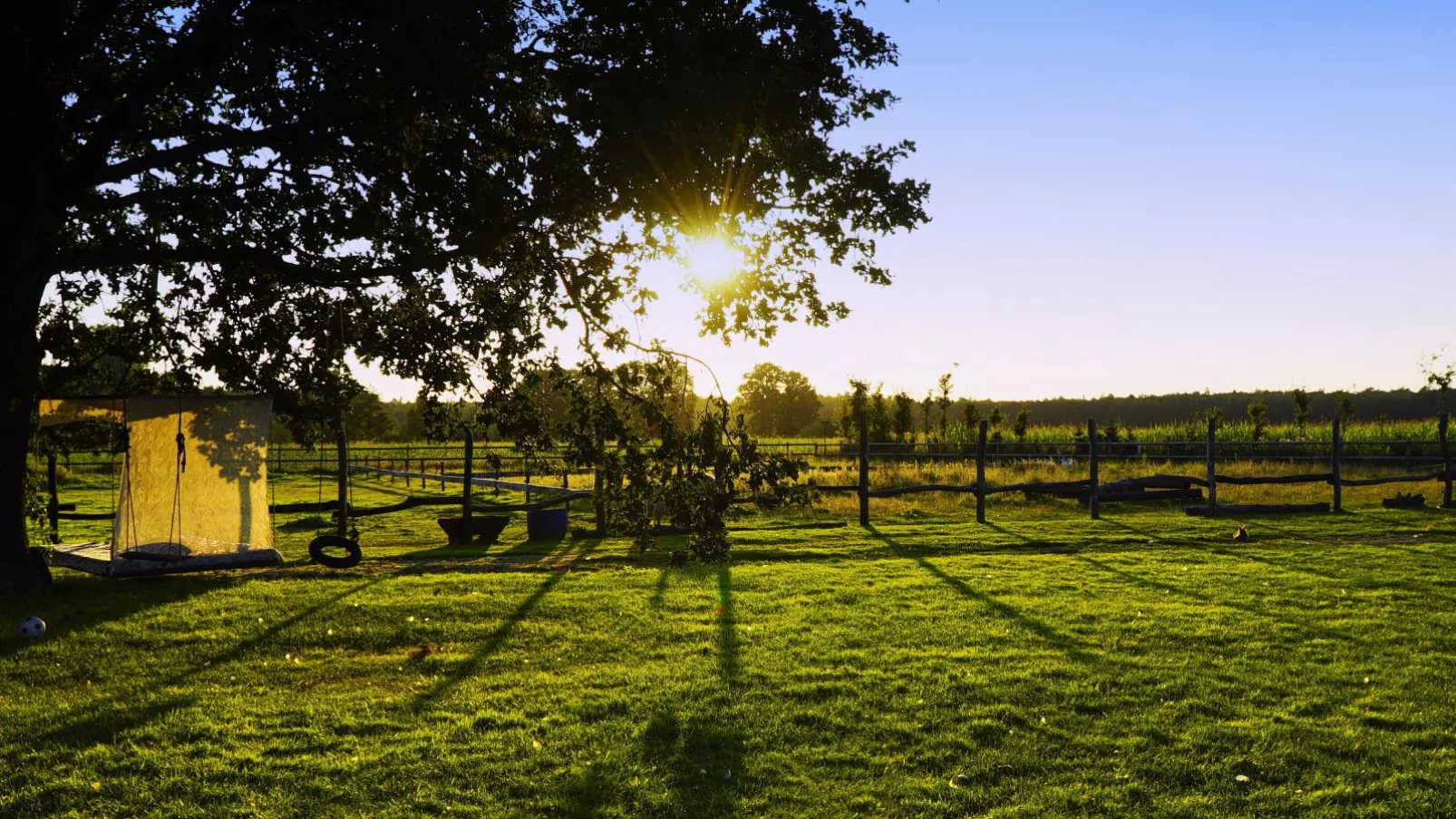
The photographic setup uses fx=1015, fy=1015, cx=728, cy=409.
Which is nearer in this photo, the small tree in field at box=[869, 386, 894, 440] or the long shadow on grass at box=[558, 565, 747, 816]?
the long shadow on grass at box=[558, 565, 747, 816]

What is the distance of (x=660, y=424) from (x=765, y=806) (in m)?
3.78

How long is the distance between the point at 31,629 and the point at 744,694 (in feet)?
24.3

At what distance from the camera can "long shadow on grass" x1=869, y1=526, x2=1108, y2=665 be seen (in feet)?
29.3

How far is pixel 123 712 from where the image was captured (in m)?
7.51

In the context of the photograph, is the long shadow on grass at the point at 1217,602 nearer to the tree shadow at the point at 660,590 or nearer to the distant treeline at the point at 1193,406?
the tree shadow at the point at 660,590

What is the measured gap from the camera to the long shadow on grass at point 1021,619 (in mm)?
8922

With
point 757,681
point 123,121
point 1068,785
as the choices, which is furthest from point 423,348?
point 1068,785

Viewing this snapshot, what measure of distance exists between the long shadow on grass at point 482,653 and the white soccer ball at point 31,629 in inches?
176

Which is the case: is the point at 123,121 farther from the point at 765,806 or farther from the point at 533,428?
the point at 765,806

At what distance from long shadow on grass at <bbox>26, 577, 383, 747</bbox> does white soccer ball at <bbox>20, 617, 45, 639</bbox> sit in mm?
2166

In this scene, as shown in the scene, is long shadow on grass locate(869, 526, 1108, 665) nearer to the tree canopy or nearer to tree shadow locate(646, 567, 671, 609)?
tree shadow locate(646, 567, 671, 609)

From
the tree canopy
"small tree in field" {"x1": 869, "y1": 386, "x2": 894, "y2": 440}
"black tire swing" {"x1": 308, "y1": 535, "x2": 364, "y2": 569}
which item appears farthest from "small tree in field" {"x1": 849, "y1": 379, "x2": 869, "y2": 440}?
"black tire swing" {"x1": 308, "y1": 535, "x2": 364, "y2": 569}

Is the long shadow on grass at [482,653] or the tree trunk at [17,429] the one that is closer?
the long shadow on grass at [482,653]

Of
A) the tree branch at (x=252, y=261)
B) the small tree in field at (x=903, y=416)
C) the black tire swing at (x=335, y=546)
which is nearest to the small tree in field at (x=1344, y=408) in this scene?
the small tree in field at (x=903, y=416)
